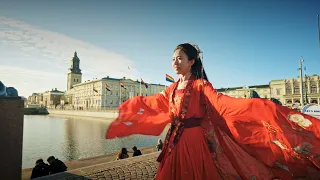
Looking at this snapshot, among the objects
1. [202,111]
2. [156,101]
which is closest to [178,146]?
[202,111]

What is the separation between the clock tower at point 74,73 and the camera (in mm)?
123250

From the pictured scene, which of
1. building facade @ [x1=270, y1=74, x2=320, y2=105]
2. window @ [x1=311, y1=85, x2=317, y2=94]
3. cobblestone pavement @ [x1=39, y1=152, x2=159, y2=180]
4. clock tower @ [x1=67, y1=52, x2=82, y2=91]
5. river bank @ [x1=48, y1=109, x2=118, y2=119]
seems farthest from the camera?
clock tower @ [x1=67, y1=52, x2=82, y2=91]

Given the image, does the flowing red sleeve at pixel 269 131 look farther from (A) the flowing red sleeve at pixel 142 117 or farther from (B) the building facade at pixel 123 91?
(B) the building facade at pixel 123 91

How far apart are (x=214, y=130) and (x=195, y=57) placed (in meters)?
0.91

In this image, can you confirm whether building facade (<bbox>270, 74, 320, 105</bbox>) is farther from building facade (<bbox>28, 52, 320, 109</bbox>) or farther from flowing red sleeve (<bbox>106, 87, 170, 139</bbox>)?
flowing red sleeve (<bbox>106, 87, 170, 139</bbox>)

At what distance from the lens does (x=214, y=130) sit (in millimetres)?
2268

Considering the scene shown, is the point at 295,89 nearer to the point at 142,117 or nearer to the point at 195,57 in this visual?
the point at 195,57

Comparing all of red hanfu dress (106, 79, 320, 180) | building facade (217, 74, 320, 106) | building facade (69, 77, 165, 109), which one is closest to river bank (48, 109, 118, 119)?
building facade (69, 77, 165, 109)

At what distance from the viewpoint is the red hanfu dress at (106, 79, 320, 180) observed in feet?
6.69

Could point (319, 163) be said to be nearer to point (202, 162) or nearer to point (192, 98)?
point (202, 162)

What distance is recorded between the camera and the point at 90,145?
18.6 metres

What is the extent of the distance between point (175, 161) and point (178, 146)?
0.52 feet

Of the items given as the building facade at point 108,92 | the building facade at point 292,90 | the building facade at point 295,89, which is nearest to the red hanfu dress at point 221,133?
the building facade at point 292,90

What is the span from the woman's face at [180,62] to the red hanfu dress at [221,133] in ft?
0.60
